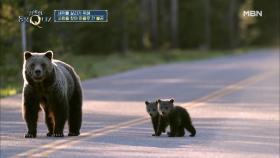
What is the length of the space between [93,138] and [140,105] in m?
7.42

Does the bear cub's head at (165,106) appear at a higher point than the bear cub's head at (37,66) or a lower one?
lower

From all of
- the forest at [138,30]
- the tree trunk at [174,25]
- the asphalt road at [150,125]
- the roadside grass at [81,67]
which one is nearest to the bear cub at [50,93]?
the asphalt road at [150,125]

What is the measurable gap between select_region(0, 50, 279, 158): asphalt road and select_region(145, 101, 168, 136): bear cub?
0.64 feet

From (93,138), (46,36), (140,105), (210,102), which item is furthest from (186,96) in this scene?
(46,36)

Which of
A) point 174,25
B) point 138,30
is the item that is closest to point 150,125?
point 138,30

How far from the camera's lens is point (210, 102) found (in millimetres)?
22344

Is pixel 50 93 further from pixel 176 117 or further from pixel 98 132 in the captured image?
pixel 98 132

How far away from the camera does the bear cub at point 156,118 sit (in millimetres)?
11680

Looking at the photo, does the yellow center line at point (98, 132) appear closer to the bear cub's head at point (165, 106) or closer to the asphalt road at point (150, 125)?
the asphalt road at point (150, 125)


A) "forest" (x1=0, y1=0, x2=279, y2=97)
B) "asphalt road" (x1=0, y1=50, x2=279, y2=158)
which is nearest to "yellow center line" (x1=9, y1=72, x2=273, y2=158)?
"asphalt road" (x1=0, y1=50, x2=279, y2=158)

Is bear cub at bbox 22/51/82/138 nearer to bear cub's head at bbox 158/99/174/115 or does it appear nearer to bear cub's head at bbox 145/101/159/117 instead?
bear cub's head at bbox 145/101/159/117

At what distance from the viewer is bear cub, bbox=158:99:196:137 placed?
11.5 m

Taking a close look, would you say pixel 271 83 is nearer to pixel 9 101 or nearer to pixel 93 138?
pixel 9 101

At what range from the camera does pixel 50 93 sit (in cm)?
1102
